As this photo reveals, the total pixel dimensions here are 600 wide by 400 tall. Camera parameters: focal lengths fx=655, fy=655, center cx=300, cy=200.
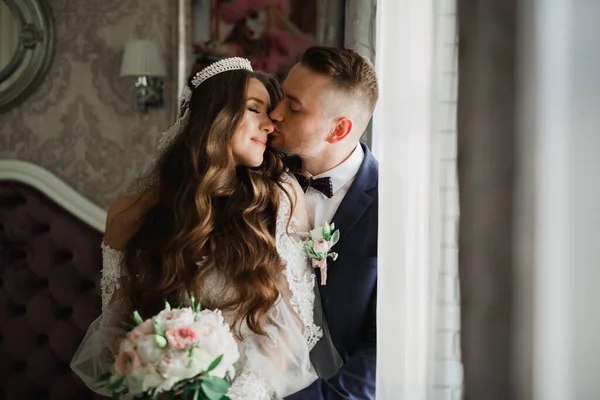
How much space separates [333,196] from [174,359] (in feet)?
2.65

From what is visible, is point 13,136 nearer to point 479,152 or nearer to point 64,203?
point 64,203

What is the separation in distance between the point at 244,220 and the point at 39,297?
1514 millimetres

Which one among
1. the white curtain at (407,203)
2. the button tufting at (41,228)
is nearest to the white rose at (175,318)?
the white curtain at (407,203)

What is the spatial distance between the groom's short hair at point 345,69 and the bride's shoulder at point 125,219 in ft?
2.14

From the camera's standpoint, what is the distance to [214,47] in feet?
10.0

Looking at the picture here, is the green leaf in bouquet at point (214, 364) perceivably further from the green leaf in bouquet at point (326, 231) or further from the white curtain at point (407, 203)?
the green leaf in bouquet at point (326, 231)

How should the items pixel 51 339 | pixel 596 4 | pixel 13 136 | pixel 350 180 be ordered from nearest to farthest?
pixel 596 4
pixel 350 180
pixel 51 339
pixel 13 136

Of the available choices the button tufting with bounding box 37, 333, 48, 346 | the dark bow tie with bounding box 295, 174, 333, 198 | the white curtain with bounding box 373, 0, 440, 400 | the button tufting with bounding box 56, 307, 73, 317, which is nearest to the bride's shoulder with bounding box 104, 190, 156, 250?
the dark bow tie with bounding box 295, 174, 333, 198

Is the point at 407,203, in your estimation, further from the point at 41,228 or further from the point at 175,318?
the point at 41,228

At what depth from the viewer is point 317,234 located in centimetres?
185

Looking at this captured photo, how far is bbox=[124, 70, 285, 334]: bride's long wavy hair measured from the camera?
1.84 metres

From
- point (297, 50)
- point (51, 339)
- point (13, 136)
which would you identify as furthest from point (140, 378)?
point (13, 136)

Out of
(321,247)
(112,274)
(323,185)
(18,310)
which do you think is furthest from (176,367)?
(18,310)

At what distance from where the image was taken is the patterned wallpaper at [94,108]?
313 centimetres
